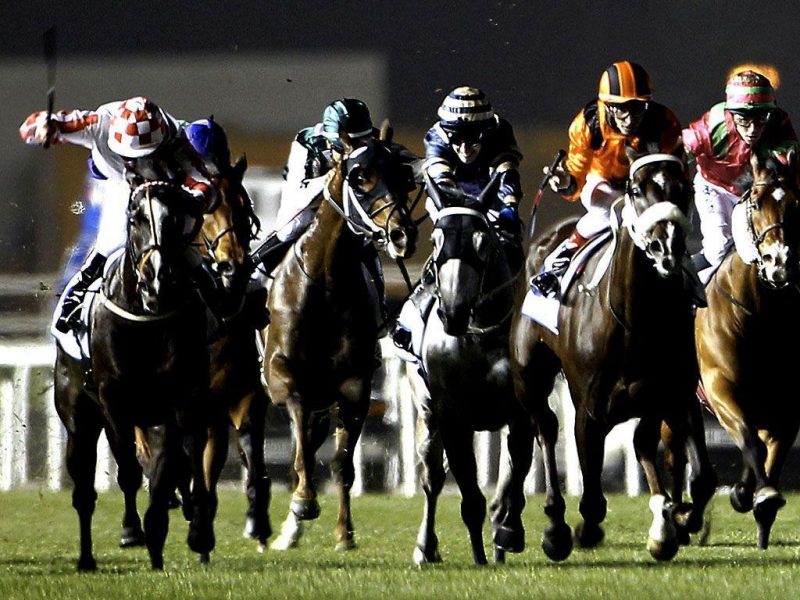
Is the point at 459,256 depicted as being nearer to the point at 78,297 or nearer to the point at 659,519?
the point at 659,519

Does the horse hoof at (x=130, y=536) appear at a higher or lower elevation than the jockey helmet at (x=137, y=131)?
lower

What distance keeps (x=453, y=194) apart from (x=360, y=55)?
789 cm

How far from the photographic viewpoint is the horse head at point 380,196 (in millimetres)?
9773

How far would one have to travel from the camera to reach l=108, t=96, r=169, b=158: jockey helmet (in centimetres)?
944

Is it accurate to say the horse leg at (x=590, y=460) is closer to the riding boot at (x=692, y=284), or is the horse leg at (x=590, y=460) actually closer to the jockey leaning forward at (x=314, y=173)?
the riding boot at (x=692, y=284)

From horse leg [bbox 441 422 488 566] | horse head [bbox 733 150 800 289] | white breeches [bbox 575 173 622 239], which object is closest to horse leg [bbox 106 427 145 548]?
horse leg [bbox 441 422 488 566]

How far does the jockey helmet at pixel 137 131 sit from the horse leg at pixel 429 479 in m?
1.60

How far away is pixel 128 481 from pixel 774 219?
8.62 ft

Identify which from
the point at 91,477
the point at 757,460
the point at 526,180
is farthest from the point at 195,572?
the point at 526,180

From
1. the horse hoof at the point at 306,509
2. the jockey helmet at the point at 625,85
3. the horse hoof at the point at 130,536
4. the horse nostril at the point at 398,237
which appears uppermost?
the jockey helmet at the point at 625,85

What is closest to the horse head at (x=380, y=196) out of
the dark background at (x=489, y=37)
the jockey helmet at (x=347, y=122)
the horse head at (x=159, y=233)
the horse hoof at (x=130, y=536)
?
the jockey helmet at (x=347, y=122)

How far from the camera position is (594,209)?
952cm

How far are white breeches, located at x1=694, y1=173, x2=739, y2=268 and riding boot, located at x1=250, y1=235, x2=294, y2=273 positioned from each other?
1.77 meters

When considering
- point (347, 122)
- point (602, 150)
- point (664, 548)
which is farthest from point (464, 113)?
point (664, 548)
